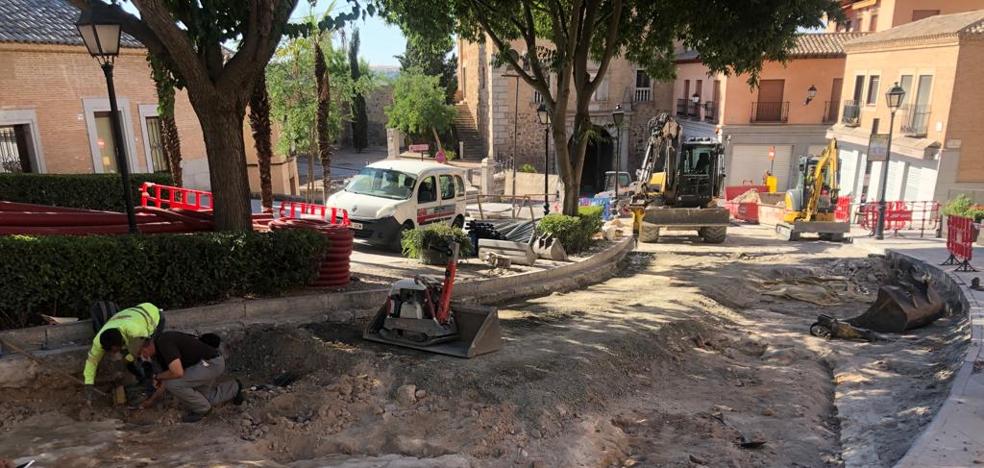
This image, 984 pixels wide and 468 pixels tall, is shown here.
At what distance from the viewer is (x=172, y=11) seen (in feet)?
25.3

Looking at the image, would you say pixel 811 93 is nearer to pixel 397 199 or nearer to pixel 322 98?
pixel 322 98

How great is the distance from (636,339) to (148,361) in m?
5.46

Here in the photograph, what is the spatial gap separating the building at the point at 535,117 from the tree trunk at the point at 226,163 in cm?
2594

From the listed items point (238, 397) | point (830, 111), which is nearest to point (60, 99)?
point (238, 397)

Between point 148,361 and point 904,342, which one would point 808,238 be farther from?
point 148,361

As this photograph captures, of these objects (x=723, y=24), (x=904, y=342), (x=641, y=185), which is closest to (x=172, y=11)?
(x=723, y=24)

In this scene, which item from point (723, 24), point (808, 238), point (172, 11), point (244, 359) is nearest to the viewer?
point (244, 359)

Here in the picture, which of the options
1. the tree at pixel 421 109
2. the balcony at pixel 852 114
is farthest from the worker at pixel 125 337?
the tree at pixel 421 109

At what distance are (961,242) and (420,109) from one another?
27.5m

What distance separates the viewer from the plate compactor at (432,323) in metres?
6.93

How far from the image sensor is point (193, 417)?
545 centimetres

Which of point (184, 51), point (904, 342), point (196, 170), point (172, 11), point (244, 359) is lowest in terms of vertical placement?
point (904, 342)

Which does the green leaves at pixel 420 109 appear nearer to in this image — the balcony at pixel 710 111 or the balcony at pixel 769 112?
the balcony at pixel 710 111

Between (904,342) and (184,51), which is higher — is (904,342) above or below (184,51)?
below
